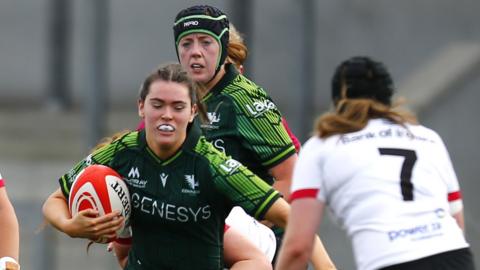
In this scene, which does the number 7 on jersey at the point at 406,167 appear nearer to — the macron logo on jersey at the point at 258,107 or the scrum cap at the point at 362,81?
the scrum cap at the point at 362,81

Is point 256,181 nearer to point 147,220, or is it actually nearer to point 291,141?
point 147,220

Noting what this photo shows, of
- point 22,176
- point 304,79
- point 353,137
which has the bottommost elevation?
point 22,176

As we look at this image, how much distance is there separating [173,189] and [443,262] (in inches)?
56.5

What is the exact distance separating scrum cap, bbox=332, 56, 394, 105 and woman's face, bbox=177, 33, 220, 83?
1.63 meters

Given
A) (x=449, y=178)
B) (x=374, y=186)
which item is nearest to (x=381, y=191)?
(x=374, y=186)

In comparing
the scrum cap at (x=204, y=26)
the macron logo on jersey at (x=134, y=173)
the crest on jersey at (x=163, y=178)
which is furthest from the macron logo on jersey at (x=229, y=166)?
the scrum cap at (x=204, y=26)

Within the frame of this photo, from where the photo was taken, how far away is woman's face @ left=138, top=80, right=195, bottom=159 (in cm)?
618

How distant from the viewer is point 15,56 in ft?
58.3

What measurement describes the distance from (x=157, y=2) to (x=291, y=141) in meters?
10.1

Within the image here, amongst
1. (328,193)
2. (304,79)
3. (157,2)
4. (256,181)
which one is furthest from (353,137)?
(157,2)

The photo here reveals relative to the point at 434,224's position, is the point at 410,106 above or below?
below

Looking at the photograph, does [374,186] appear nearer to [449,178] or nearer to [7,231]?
[449,178]

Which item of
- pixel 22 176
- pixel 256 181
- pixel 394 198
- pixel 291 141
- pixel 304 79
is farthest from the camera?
pixel 22 176

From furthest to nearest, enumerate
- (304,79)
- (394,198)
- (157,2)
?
(157,2) → (304,79) → (394,198)
